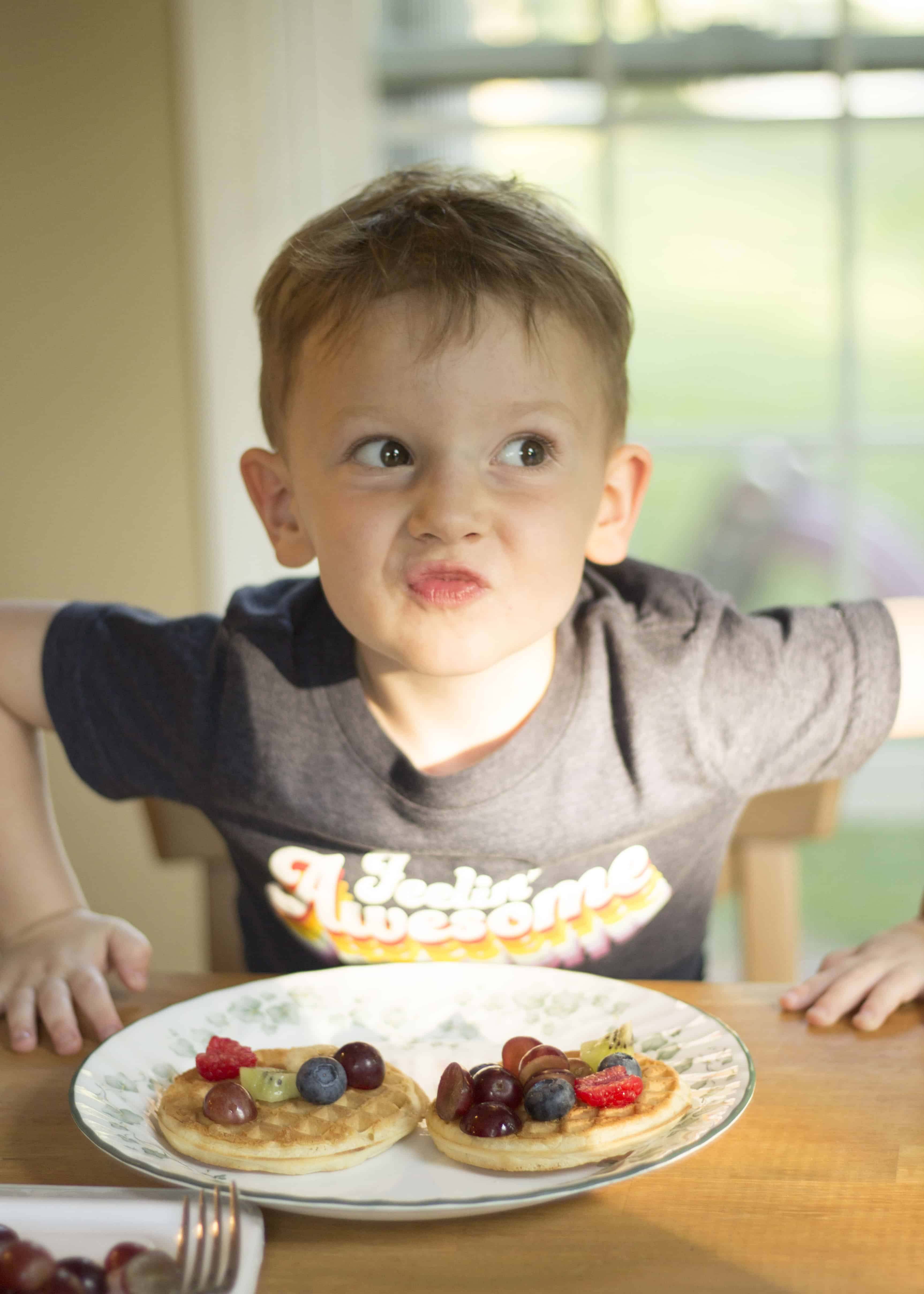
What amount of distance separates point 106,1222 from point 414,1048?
288mm

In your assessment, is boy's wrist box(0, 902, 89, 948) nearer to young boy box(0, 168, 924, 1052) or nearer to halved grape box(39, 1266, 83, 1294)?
young boy box(0, 168, 924, 1052)

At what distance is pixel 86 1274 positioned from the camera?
484 millimetres

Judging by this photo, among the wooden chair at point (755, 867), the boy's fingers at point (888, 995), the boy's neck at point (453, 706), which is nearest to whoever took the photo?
the boy's fingers at point (888, 995)

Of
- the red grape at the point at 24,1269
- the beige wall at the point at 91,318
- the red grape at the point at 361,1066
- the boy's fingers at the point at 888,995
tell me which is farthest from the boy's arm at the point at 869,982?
the beige wall at the point at 91,318

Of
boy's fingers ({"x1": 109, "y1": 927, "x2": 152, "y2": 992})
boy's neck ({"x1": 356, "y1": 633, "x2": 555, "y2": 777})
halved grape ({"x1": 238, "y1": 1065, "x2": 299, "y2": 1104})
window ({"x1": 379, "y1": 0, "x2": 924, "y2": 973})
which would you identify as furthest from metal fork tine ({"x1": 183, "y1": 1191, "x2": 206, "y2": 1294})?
window ({"x1": 379, "y1": 0, "x2": 924, "y2": 973})

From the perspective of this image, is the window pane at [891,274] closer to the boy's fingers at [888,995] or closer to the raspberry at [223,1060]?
the boy's fingers at [888,995]

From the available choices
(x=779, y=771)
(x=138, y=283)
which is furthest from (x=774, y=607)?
(x=138, y=283)

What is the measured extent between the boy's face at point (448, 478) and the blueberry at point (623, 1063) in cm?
39

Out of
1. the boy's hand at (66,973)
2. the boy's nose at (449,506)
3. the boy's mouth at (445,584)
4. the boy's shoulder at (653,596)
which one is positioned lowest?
the boy's hand at (66,973)

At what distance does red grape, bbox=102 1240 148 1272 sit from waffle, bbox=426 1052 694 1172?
0.60ft

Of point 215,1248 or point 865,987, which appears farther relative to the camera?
point 865,987

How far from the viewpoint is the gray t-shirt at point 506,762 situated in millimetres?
1118

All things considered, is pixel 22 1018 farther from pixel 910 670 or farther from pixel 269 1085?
pixel 910 670

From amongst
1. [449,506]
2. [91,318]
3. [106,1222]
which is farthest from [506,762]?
[91,318]
